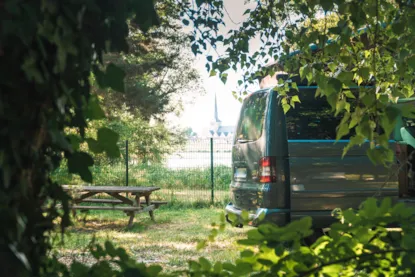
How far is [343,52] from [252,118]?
424 centimetres

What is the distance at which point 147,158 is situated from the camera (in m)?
18.5

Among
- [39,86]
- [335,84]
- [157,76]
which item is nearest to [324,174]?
[335,84]

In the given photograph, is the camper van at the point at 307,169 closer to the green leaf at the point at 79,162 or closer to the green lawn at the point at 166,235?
the green lawn at the point at 166,235

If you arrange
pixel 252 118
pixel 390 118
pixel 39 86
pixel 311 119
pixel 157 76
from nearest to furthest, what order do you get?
pixel 39 86, pixel 390 118, pixel 311 119, pixel 252 118, pixel 157 76

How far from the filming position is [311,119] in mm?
6773

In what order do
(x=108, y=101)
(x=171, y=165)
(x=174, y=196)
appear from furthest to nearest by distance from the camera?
1. (x=108, y=101)
2. (x=171, y=165)
3. (x=174, y=196)

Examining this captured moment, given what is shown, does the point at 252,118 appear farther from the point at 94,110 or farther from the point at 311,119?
the point at 94,110

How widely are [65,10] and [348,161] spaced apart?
6.01 m

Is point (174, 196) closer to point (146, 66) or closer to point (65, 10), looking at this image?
point (146, 66)

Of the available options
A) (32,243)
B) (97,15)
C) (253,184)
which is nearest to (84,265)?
(32,243)

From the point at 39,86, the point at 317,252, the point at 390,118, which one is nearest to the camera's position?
the point at 39,86

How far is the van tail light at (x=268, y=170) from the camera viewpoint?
21.7 ft

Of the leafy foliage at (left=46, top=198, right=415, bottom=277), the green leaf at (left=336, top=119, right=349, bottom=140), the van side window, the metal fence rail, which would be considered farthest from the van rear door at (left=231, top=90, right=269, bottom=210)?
the metal fence rail

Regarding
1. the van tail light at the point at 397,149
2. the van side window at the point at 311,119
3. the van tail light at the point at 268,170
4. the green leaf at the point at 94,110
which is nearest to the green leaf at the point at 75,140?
the green leaf at the point at 94,110
